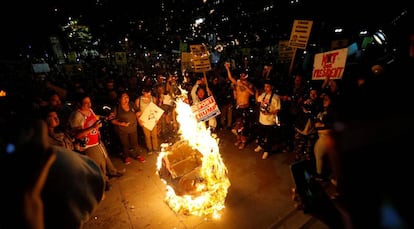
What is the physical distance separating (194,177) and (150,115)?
2.99m

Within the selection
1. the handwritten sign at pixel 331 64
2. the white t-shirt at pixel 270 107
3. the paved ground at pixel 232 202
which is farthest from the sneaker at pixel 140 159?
the handwritten sign at pixel 331 64

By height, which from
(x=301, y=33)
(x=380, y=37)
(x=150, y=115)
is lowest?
(x=150, y=115)

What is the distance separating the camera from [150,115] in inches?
303

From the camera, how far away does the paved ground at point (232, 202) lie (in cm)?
519

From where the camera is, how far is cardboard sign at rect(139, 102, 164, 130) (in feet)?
25.1

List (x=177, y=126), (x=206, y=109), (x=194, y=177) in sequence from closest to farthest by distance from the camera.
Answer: (x=194, y=177) < (x=206, y=109) < (x=177, y=126)

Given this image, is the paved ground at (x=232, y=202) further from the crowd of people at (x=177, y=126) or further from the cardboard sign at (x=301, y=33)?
the cardboard sign at (x=301, y=33)

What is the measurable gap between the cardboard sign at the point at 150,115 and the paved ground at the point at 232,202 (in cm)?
126

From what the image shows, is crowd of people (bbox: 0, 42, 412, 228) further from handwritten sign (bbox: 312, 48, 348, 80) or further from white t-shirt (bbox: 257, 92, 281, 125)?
handwritten sign (bbox: 312, 48, 348, 80)

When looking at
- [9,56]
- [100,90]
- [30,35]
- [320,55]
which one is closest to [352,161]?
[320,55]

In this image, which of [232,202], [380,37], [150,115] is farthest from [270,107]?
[380,37]

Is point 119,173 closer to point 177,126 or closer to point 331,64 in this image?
point 177,126

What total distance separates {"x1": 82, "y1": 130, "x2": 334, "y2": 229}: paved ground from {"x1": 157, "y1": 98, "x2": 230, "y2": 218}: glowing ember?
215 millimetres

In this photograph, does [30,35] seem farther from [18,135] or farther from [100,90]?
[18,135]
